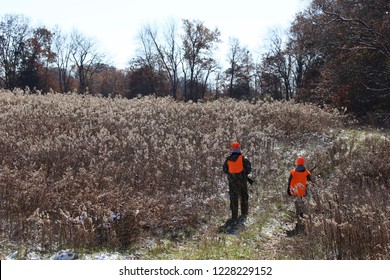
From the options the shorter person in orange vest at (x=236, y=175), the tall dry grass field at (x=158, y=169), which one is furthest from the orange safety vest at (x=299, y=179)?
the shorter person in orange vest at (x=236, y=175)

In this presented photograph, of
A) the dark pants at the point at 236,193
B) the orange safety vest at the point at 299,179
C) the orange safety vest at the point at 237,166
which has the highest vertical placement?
the orange safety vest at the point at 237,166

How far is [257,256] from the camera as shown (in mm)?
7316

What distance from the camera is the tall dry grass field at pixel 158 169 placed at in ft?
23.5

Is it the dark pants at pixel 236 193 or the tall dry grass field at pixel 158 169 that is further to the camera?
the dark pants at pixel 236 193

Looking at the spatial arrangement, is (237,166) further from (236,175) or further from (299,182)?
(299,182)

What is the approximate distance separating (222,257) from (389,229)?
2.84m

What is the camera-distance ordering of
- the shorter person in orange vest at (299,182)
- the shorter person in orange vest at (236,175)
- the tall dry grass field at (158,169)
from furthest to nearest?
the shorter person in orange vest at (236,175) < the shorter person in orange vest at (299,182) < the tall dry grass field at (158,169)

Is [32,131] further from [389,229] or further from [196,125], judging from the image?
[389,229]

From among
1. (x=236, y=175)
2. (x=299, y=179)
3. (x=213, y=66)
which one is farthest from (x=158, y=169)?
(x=213, y=66)

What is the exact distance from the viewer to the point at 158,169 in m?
11.3

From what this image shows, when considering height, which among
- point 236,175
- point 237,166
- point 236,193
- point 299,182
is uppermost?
point 237,166

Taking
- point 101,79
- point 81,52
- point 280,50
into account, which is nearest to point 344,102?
point 280,50

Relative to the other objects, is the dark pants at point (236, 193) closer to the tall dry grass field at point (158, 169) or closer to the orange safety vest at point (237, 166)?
the orange safety vest at point (237, 166)

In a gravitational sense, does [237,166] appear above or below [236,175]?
above
